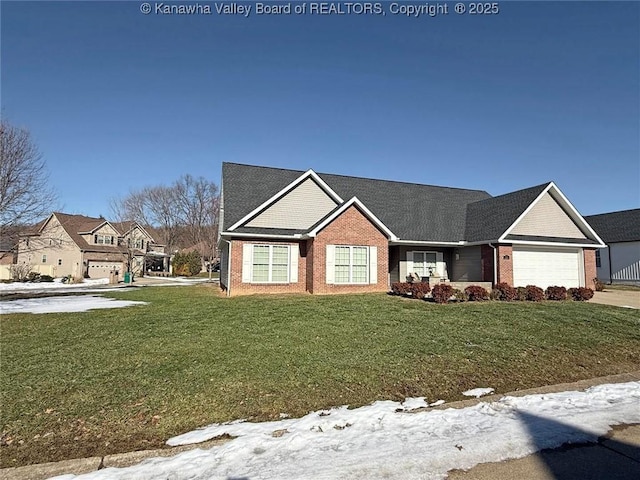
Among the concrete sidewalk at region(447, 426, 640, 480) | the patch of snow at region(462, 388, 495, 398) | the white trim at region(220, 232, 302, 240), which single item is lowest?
the concrete sidewalk at region(447, 426, 640, 480)

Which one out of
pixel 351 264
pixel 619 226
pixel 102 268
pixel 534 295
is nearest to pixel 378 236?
pixel 351 264

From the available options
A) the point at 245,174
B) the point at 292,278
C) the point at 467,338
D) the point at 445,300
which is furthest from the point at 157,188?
the point at 467,338

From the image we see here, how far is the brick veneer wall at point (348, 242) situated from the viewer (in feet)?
57.2

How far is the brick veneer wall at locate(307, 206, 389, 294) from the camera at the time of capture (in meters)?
17.4

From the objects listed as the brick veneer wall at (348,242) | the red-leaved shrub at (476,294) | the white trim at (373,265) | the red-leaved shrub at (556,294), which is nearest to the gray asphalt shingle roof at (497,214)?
the red-leaved shrub at (556,294)

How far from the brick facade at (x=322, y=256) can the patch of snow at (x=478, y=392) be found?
11608mm

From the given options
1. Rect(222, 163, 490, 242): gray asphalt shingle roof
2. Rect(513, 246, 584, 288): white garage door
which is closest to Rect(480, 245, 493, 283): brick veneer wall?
Rect(513, 246, 584, 288): white garage door

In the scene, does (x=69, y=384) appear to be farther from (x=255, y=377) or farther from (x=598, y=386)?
(x=598, y=386)

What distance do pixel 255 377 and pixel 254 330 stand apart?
10.3 feet

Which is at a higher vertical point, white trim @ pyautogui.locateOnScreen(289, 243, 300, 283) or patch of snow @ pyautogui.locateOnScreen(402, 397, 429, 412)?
white trim @ pyautogui.locateOnScreen(289, 243, 300, 283)

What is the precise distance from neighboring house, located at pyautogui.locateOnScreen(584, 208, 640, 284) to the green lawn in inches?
850

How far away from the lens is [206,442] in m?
4.20

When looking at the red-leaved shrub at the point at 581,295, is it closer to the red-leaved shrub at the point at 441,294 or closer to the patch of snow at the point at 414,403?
the red-leaved shrub at the point at 441,294

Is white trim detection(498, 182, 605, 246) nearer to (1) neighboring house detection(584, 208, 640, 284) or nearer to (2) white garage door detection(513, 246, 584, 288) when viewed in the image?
(2) white garage door detection(513, 246, 584, 288)
